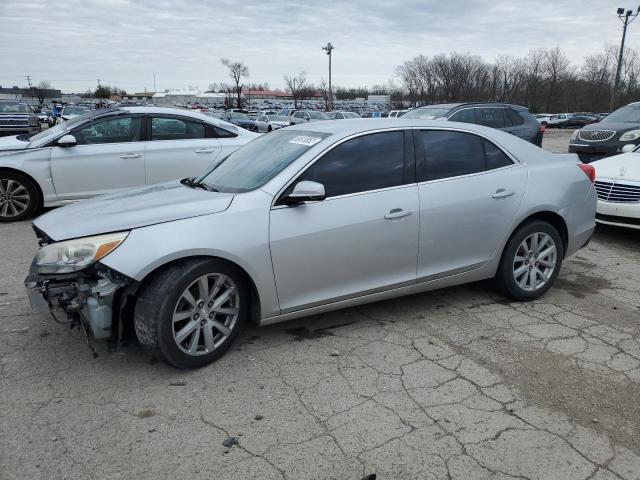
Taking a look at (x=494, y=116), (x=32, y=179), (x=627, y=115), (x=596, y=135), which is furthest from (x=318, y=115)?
(x=32, y=179)

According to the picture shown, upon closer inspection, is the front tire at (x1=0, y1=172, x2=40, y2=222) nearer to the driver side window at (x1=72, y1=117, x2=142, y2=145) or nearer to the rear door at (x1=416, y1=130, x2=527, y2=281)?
the driver side window at (x1=72, y1=117, x2=142, y2=145)

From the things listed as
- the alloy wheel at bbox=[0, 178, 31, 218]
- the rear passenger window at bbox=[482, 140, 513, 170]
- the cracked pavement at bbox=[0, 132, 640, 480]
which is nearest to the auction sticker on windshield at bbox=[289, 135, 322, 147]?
the cracked pavement at bbox=[0, 132, 640, 480]

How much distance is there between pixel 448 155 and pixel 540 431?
2206 millimetres

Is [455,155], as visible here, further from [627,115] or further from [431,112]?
[627,115]

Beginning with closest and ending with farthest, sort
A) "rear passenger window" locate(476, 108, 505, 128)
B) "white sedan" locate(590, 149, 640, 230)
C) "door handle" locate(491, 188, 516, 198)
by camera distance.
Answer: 1. "door handle" locate(491, 188, 516, 198)
2. "white sedan" locate(590, 149, 640, 230)
3. "rear passenger window" locate(476, 108, 505, 128)

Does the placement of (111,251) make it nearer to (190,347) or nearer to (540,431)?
(190,347)

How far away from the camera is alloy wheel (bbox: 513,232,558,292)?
446cm

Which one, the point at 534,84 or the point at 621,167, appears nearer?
the point at 621,167

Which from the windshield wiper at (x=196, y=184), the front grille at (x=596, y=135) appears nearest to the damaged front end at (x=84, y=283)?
the windshield wiper at (x=196, y=184)

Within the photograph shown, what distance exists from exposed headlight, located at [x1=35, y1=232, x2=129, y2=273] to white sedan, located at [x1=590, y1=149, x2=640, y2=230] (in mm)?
5941

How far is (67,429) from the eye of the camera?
274 centimetres

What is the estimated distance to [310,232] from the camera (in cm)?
349

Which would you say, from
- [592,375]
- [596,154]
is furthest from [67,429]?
[596,154]

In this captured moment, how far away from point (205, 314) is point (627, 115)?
1293 centimetres
